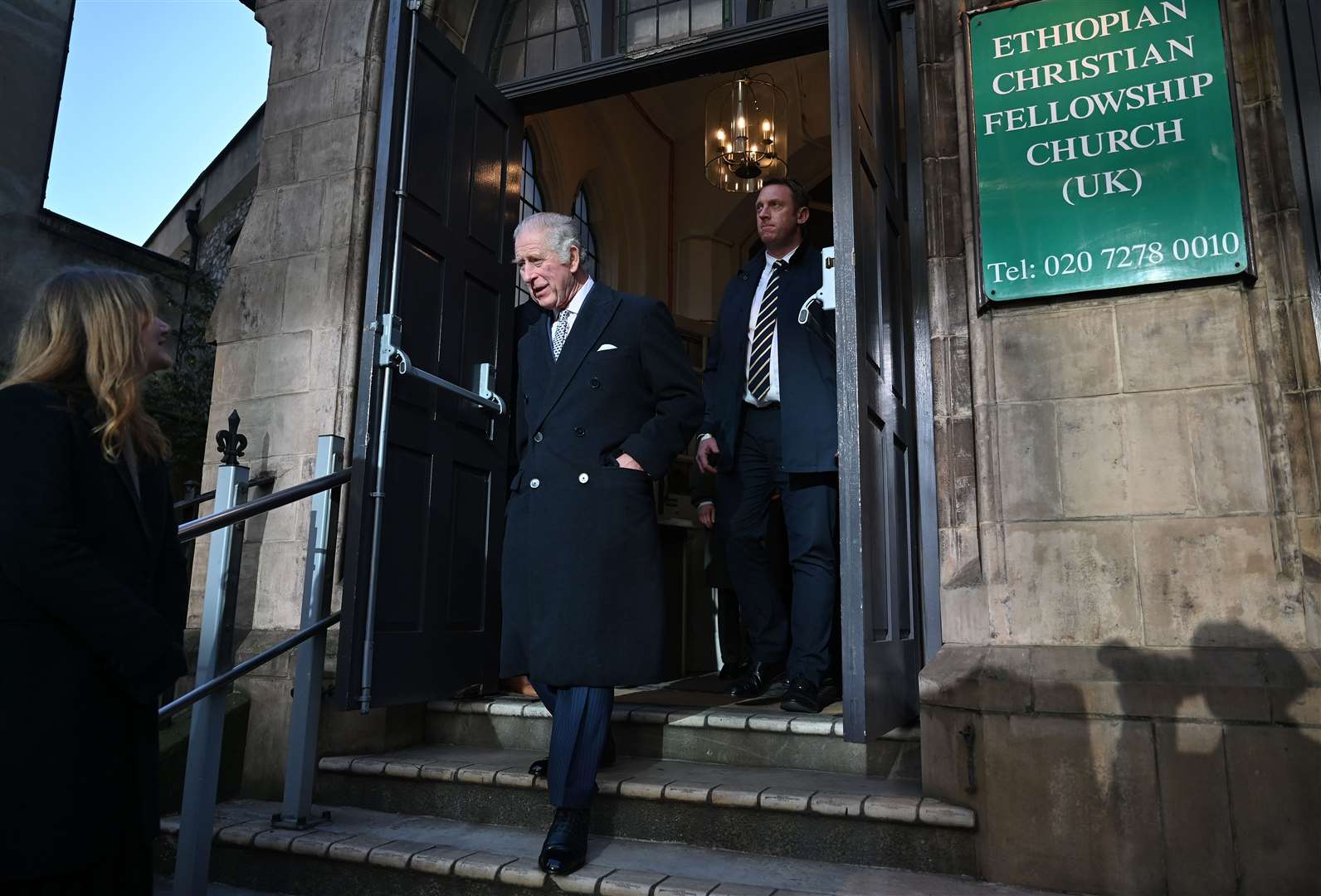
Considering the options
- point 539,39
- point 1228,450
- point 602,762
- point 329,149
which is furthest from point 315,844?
point 539,39

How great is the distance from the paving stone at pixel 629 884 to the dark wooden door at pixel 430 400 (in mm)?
1209

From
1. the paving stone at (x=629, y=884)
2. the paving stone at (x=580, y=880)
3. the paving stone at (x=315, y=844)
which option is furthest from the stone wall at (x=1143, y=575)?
the paving stone at (x=315, y=844)

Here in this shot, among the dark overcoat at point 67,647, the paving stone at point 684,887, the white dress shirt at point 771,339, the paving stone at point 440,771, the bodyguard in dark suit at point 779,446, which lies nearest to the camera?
the dark overcoat at point 67,647

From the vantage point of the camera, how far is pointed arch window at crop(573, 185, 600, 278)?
8.74m

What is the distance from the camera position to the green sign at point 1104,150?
289 cm

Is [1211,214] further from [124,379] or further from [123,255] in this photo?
[123,255]

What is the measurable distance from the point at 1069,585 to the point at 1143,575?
195 millimetres

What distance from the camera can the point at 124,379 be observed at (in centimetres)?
169

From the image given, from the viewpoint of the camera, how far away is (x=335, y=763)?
348 centimetres

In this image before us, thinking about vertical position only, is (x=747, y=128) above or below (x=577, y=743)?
above

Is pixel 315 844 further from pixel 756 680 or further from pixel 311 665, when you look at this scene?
pixel 756 680

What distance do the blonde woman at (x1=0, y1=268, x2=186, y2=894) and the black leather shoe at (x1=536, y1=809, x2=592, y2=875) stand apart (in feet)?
3.46

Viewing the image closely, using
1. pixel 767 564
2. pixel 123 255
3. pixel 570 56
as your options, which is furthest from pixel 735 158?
pixel 123 255

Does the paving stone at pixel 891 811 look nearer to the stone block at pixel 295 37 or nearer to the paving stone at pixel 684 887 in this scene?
the paving stone at pixel 684 887
